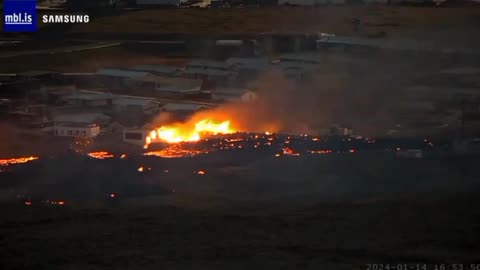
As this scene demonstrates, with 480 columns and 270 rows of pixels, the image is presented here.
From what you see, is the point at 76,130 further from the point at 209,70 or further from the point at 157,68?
the point at 209,70

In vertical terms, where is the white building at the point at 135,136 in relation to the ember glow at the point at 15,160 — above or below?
above

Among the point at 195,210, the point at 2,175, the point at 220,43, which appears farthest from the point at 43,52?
the point at 195,210

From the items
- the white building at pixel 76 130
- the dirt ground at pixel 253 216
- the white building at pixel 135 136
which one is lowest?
the dirt ground at pixel 253 216

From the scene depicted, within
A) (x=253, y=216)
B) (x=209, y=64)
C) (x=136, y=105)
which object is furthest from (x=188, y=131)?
(x=209, y=64)

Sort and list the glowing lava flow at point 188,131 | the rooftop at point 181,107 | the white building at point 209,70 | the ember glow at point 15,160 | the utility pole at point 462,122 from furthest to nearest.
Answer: the white building at point 209,70, the rooftop at point 181,107, the utility pole at point 462,122, the glowing lava flow at point 188,131, the ember glow at point 15,160

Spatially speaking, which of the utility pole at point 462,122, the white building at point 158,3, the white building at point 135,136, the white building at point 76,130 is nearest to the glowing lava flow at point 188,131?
the white building at point 135,136

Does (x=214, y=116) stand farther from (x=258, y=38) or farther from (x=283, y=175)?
(x=258, y=38)

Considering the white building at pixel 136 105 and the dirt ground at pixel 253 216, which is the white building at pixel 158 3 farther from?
the dirt ground at pixel 253 216
